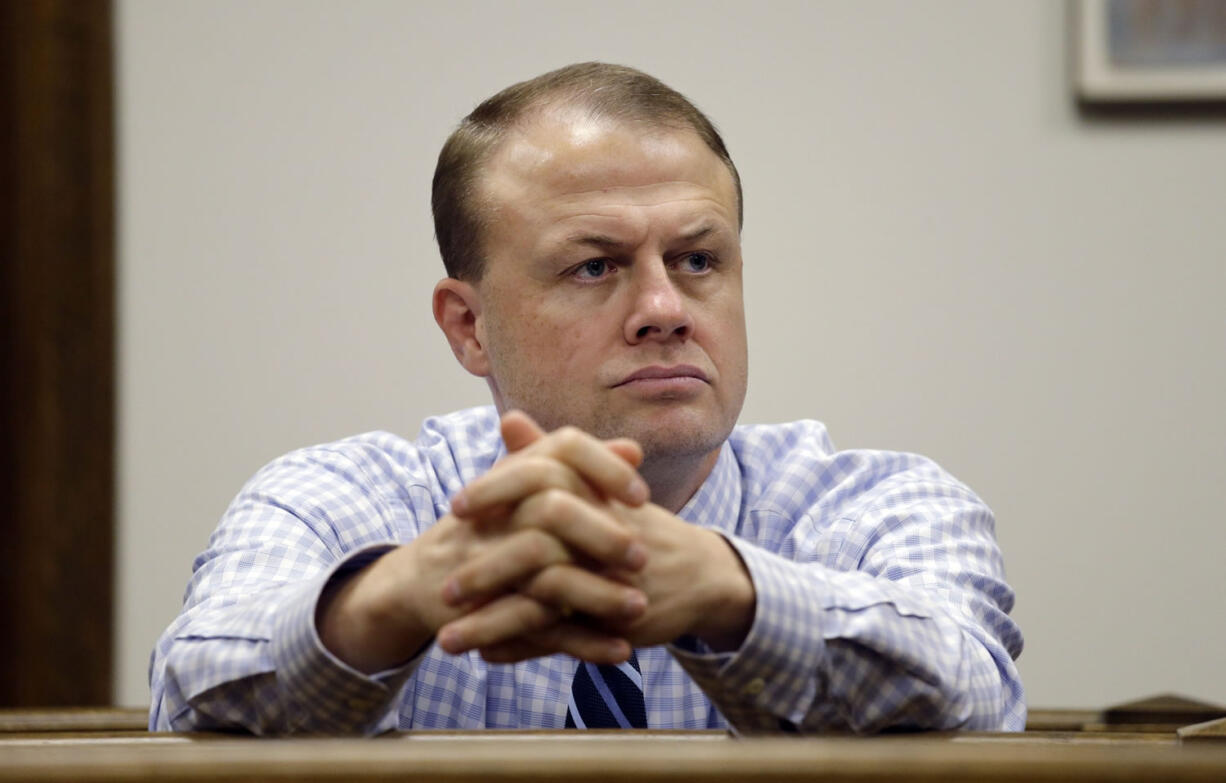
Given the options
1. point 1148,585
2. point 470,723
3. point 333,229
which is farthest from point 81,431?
point 1148,585

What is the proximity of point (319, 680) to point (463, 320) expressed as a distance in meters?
0.69

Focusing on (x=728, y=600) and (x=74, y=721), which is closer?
(x=728, y=600)

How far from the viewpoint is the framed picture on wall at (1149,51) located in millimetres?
1968

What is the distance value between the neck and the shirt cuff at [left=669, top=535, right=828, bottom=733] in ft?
1.31

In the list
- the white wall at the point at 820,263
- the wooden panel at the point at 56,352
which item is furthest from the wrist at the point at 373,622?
the wooden panel at the point at 56,352

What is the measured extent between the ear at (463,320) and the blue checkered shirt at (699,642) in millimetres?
88

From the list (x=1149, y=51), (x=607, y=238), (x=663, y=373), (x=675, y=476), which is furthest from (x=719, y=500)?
(x=1149, y=51)

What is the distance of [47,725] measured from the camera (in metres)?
1.24

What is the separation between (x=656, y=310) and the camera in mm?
1290

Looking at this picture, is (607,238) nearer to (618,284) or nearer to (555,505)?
(618,284)

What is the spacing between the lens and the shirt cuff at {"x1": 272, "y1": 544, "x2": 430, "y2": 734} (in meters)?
0.91

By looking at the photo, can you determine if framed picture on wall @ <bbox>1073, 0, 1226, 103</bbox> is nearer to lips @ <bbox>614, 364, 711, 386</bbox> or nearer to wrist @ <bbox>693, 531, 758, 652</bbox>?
lips @ <bbox>614, 364, 711, 386</bbox>

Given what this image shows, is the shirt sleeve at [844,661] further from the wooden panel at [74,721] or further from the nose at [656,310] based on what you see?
the wooden panel at [74,721]

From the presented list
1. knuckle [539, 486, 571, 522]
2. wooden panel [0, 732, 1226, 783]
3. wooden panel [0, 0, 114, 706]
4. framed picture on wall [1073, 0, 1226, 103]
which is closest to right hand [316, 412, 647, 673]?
knuckle [539, 486, 571, 522]
